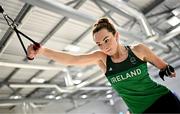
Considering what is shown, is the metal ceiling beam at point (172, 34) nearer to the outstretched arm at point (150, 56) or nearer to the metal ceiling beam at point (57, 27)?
the metal ceiling beam at point (57, 27)

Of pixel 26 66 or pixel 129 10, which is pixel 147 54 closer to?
pixel 129 10

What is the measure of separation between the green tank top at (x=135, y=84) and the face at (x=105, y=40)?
15 cm

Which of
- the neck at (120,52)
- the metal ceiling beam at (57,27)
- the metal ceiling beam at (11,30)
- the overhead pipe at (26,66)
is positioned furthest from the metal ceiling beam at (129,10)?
the neck at (120,52)

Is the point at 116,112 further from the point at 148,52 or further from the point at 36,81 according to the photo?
the point at 148,52

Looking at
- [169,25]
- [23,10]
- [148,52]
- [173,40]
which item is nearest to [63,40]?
[23,10]

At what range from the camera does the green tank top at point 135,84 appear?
2037 millimetres

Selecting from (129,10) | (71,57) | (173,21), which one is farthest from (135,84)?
(173,21)

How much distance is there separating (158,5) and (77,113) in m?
7.71

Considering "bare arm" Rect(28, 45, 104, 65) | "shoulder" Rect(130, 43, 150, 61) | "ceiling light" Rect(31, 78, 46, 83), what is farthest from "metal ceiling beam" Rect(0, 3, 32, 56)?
"shoulder" Rect(130, 43, 150, 61)

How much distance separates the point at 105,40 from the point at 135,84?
0.42m

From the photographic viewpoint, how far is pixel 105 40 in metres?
2.10

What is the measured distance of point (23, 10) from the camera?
562 centimetres

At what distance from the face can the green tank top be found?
15cm

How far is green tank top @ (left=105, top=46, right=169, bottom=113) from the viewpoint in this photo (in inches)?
80.2
